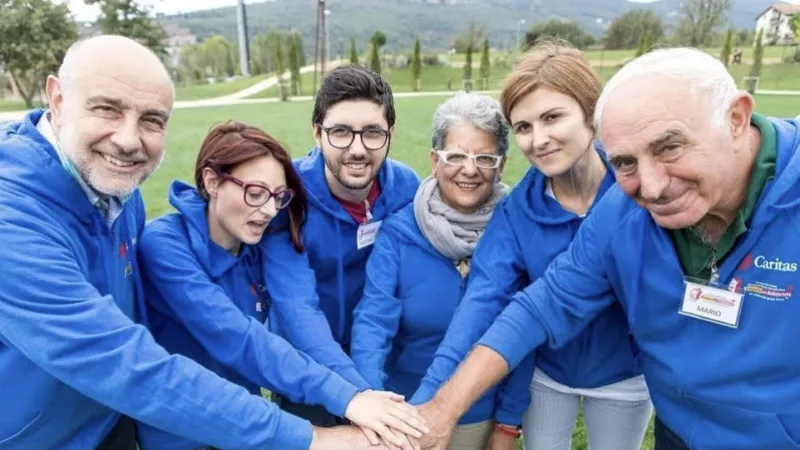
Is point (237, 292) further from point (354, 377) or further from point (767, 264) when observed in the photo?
point (767, 264)

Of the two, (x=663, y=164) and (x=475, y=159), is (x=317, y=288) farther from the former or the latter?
(x=663, y=164)

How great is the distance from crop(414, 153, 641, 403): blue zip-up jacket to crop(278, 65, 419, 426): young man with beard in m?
0.60

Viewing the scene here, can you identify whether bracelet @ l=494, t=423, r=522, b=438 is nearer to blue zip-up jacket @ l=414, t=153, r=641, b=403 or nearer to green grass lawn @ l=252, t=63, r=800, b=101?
blue zip-up jacket @ l=414, t=153, r=641, b=403

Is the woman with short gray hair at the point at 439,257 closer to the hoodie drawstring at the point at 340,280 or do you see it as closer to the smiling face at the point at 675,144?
the hoodie drawstring at the point at 340,280

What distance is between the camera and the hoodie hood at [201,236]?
243cm

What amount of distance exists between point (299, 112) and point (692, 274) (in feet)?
90.0

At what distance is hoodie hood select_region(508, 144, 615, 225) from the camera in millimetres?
2543

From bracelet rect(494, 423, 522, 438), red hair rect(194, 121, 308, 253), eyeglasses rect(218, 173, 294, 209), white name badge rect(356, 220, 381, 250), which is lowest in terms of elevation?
bracelet rect(494, 423, 522, 438)

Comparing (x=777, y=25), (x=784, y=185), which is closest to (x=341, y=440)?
(x=784, y=185)

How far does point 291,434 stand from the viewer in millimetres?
2115

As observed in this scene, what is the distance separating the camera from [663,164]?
182 centimetres

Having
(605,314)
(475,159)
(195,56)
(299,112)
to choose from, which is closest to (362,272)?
(475,159)

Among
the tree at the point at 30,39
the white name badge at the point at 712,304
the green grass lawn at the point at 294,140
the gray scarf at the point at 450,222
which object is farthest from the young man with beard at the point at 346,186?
the tree at the point at 30,39

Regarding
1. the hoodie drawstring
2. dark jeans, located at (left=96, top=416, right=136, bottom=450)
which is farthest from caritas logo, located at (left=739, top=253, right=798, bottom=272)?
dark jeans, located at (left=96, top=416, right=136, bottom=450)
